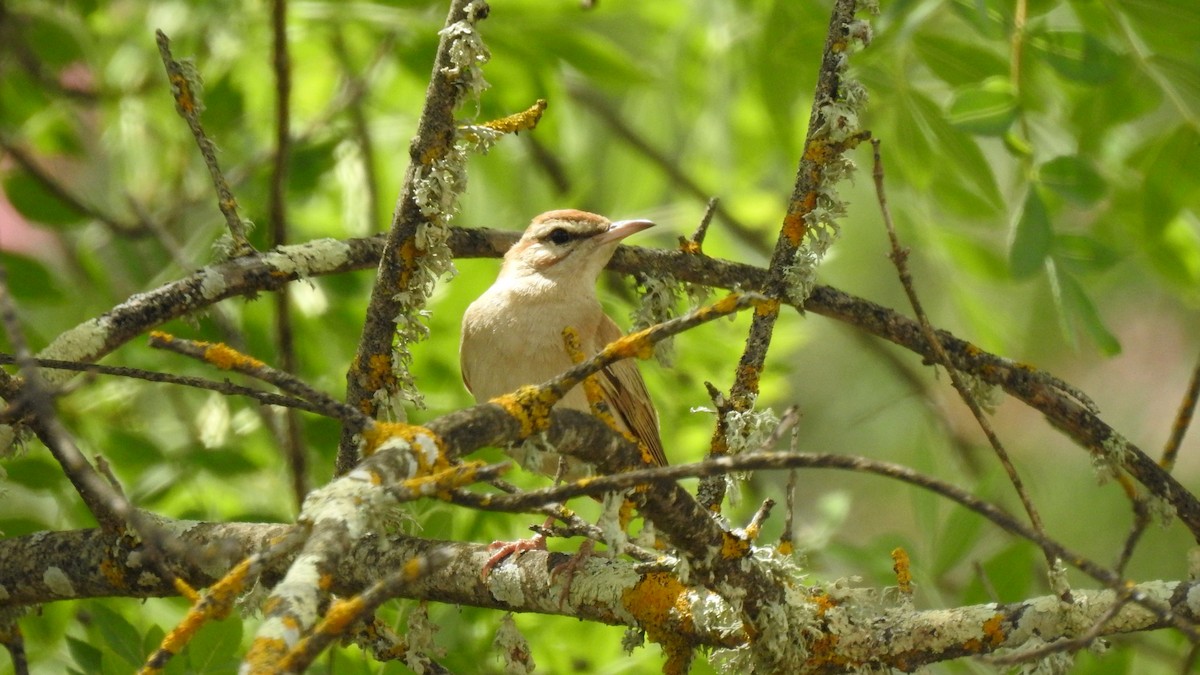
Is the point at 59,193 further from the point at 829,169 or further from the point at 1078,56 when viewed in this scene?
the point at 1078,56

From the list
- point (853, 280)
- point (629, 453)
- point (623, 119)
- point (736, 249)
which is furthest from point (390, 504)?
point (853, 280)

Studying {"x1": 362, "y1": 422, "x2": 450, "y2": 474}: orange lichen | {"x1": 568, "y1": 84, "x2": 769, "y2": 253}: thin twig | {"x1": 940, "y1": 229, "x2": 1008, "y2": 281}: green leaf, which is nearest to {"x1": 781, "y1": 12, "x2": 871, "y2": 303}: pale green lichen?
{"x1": 362, "y1": 422, "x2": 450, "y2": 474}: orange lichen

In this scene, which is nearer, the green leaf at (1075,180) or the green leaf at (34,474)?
Answer: the green leaf at (1075,180)

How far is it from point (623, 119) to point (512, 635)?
4.46 meters

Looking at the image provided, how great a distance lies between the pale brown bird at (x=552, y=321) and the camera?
14.0 feet

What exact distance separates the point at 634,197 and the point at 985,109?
3079mm

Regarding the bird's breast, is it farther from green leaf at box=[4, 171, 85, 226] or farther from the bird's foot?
green leaf at box=[4, 171, 85, 226]

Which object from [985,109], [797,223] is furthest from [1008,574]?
[797,223]

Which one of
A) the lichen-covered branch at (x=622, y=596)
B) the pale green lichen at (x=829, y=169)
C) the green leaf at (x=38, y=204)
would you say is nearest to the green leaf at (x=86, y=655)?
the lichen-covered branch at (x=622, y=596)

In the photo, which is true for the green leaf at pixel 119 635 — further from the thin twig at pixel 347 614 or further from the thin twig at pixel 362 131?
the thin twig at pixel 362 131

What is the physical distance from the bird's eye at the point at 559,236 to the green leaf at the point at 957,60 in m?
1.53

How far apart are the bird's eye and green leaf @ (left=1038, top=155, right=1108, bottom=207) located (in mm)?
1848

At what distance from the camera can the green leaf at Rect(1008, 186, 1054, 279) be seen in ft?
11.2

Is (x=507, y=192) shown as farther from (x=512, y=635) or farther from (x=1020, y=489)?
(x=1020, y=489)
